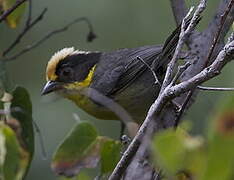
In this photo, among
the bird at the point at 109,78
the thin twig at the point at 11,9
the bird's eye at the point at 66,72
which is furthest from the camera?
the bird's eye at the point at 66,72

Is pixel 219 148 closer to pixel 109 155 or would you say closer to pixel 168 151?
pixel 168 151

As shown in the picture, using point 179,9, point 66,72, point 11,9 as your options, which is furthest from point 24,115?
point 66,72

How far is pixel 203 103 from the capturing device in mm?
5523

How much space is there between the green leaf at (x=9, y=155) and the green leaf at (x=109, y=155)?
0.60m

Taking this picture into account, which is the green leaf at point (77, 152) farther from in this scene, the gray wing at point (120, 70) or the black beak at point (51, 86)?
the black beak at point (51, 86)

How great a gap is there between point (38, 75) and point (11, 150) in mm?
4170

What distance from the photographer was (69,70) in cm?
439

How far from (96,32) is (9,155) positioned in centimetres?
414

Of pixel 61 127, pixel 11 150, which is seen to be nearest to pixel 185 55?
pixel 11 150

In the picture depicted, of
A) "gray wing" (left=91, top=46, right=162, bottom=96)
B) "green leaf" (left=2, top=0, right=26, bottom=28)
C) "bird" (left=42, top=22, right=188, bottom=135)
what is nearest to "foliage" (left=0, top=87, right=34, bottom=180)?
"green leaf" (left=2, top=0, right=26, bottom=28)

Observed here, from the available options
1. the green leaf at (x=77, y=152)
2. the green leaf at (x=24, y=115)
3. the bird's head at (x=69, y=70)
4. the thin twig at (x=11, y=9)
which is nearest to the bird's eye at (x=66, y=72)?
the bird's head at (x=69, y=70)

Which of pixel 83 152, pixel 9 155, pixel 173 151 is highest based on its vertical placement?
pixel 173 151

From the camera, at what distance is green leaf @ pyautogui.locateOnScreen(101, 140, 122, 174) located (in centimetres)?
238

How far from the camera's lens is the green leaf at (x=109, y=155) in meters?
2.38
